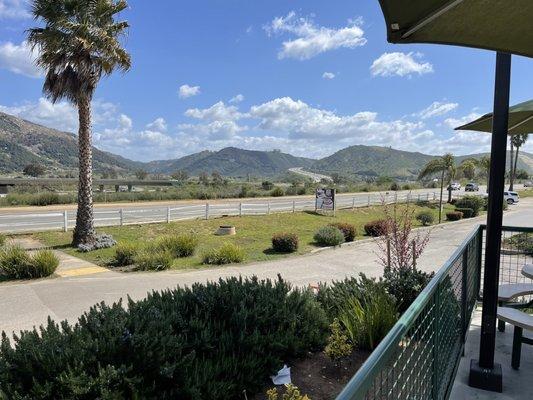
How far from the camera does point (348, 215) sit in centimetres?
2791

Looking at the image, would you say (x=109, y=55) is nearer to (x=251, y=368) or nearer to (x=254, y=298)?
(x=254, y=298)

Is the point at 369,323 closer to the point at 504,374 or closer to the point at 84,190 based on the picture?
the point at 504,374

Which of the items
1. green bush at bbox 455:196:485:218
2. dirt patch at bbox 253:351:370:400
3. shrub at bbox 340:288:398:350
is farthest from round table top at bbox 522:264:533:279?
green bush at bbox 455:196:485:218

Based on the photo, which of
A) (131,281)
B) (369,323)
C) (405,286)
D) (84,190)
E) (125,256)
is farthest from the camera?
(84,190)

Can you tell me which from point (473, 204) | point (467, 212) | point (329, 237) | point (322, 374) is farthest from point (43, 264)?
point (473, 204)

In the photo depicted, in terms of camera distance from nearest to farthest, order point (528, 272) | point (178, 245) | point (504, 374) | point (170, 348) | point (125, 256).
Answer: point (170, 348) < point (504, 374) < point (528, 272) < point (125, 256) < point (178, 245)

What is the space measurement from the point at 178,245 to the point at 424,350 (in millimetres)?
12321

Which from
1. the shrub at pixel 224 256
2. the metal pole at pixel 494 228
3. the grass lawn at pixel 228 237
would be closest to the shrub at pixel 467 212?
the grass lawn at pixel 228 237

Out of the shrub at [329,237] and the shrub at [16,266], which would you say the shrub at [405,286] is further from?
the shrub at [329,237]

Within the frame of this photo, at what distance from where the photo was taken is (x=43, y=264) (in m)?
10.7

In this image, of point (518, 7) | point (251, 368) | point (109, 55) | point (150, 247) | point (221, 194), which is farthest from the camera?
point (221, 194)

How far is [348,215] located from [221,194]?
1949 cm

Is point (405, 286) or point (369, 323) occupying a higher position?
point (405, 286)

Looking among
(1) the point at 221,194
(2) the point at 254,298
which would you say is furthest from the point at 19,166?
(2) the point at 254,298
